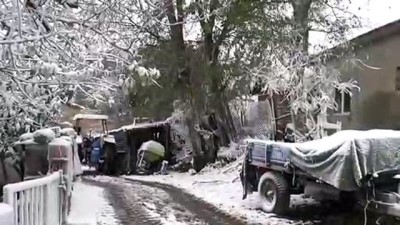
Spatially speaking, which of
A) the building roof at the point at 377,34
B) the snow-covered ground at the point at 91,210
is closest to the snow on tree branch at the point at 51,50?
the snow-covered ground at the point at 91,210

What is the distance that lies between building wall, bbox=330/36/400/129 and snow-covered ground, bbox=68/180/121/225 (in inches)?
399

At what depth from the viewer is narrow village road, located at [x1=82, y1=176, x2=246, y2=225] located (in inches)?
402

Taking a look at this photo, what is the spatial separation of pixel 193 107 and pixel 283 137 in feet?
11.5

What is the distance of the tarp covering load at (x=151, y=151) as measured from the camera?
23.3 m

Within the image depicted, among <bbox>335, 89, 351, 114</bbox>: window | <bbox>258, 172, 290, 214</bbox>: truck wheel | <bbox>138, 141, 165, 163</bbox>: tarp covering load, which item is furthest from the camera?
<bbox>138, 141, 165, 163</bbox>: tarp covering load

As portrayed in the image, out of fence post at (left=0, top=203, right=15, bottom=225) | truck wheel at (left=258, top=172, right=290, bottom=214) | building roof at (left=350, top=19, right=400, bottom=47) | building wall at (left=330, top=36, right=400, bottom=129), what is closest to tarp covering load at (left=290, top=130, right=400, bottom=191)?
truck wheel at (left=258, top=172, right=290, bottom=214)

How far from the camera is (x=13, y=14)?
195 inches

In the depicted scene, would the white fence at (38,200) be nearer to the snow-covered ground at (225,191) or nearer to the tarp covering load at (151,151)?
the snow-covered ground at (225,191)

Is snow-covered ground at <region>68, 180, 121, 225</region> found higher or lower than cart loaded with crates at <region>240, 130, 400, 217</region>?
lower

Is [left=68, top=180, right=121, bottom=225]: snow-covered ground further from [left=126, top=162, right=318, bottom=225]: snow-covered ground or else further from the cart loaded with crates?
the cart loaded with crates

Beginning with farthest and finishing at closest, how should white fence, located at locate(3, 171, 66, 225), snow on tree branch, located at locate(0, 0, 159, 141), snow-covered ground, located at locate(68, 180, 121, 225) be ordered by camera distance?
snow-covered ground, located at locate(68, 180, 121, 225)
snow on tree branch, located at locate(0, 0, 159, 141)
white fence, located at locate(3, 171, 66, 225)

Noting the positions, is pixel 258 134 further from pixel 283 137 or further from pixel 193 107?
pixel 193 107

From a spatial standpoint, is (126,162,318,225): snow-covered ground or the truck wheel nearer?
the truck wheel

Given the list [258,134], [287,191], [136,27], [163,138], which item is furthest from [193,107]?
[136,27]
